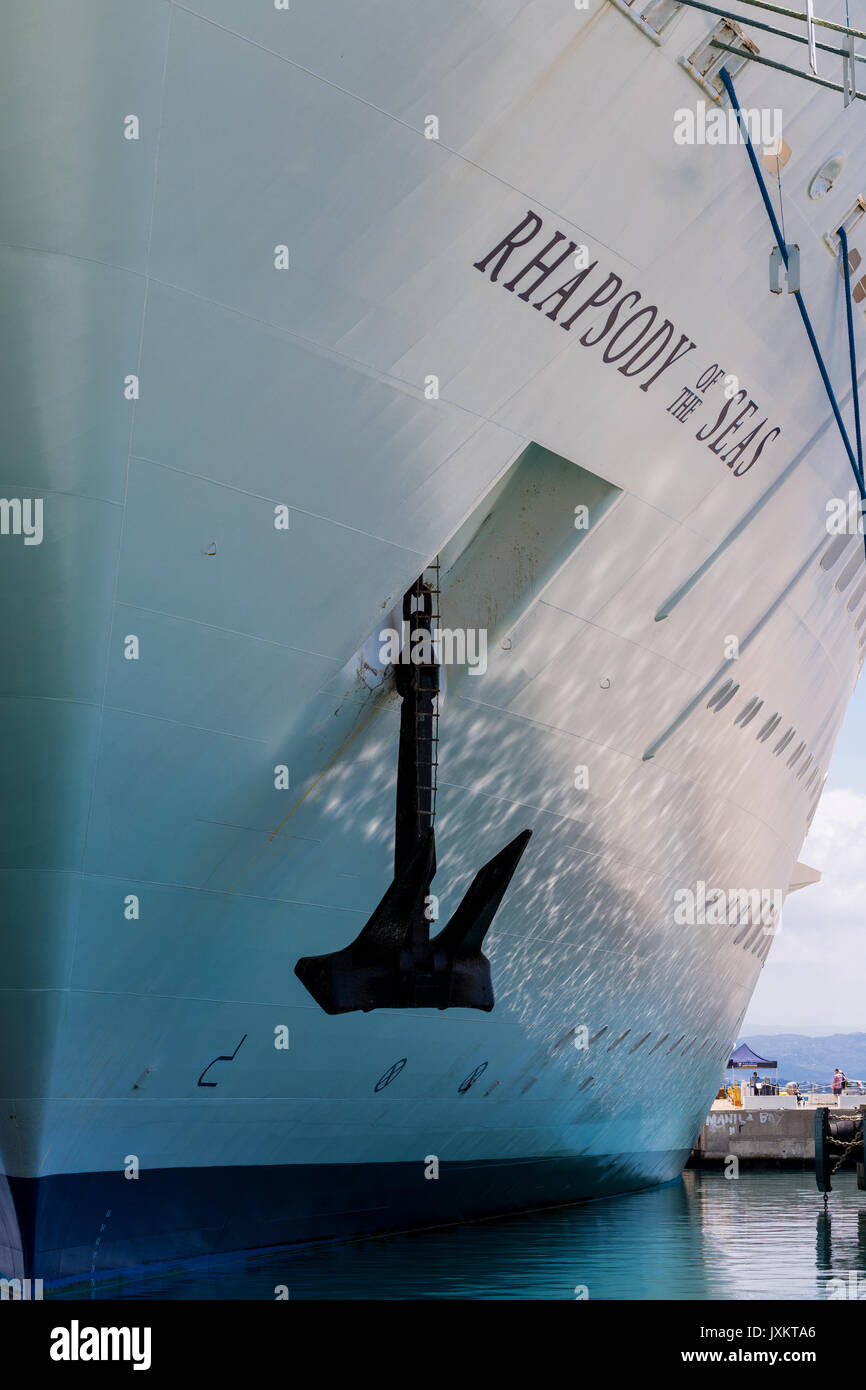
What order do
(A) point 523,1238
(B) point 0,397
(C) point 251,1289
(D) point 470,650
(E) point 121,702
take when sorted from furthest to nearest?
(A) point 523,1238, (D) point 470,650, (C) point 251,1289, (E) point 121,702, (B) point 0,397

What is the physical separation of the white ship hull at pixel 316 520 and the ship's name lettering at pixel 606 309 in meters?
0.04

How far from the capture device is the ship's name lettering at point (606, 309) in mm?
7496

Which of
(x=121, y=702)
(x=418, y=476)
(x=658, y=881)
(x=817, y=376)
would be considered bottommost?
(x=658, y=881)

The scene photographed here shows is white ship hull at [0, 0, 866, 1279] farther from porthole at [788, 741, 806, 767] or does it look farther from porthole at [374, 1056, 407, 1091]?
porthole at [788, 741, 806, 767]

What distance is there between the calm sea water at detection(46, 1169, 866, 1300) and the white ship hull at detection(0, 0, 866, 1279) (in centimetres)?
33

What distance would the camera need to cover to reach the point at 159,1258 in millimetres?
8820

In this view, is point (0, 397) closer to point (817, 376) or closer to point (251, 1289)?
point (251, 1289)

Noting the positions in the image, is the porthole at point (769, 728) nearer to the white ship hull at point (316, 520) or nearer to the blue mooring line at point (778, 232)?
the white ship hull at point (316, 520)

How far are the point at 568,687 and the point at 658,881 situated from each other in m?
3.45

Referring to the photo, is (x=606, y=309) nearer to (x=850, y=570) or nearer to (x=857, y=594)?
(x=850, y=570)

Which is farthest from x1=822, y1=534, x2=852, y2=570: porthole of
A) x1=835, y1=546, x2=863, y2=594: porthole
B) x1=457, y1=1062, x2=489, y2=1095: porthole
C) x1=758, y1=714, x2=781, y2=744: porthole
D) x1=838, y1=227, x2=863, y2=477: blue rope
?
x1=457, y1=1062, x2=489, y2=1095: porthole

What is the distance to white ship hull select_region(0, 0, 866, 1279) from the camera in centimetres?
646

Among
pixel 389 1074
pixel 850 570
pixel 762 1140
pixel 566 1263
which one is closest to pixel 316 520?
pixel 389 1074
